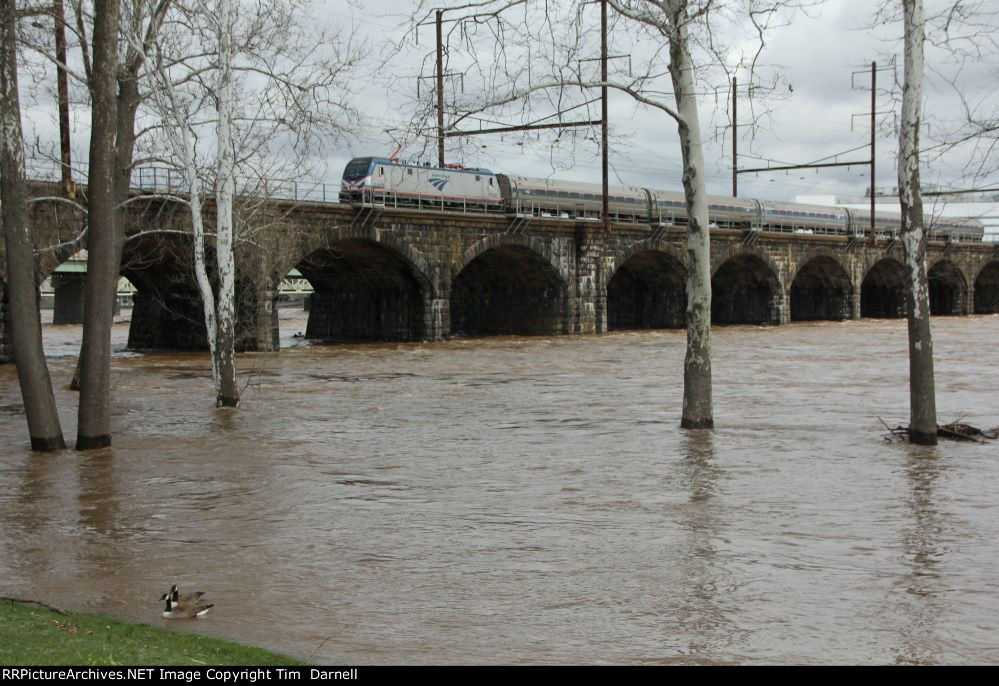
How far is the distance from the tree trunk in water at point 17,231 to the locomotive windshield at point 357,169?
31681 mm

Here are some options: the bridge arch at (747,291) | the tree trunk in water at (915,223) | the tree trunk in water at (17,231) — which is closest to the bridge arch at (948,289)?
the bridge arch at (747,291)

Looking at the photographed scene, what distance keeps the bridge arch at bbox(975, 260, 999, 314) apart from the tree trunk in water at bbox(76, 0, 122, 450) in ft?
283

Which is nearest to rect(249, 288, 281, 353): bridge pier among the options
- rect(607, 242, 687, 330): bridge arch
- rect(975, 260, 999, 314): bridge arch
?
rect(607, 242, 687, 330): bridge arch

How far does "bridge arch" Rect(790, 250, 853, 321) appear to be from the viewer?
2805 inches

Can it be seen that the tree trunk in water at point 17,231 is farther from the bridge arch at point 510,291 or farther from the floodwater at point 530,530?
the bridge arch at point 510,291

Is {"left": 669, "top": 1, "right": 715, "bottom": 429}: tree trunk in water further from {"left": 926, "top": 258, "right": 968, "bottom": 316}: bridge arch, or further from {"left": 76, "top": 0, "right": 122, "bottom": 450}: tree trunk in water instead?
{"left": 926, "top": 258, "right": 968, "bottom": 316}: bridge arch

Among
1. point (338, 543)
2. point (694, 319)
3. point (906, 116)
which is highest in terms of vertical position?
point (906, 116)

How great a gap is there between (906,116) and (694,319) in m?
4.23

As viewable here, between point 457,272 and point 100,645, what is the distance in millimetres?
41437

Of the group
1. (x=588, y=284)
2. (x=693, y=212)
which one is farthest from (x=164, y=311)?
(x=693, y=212)
